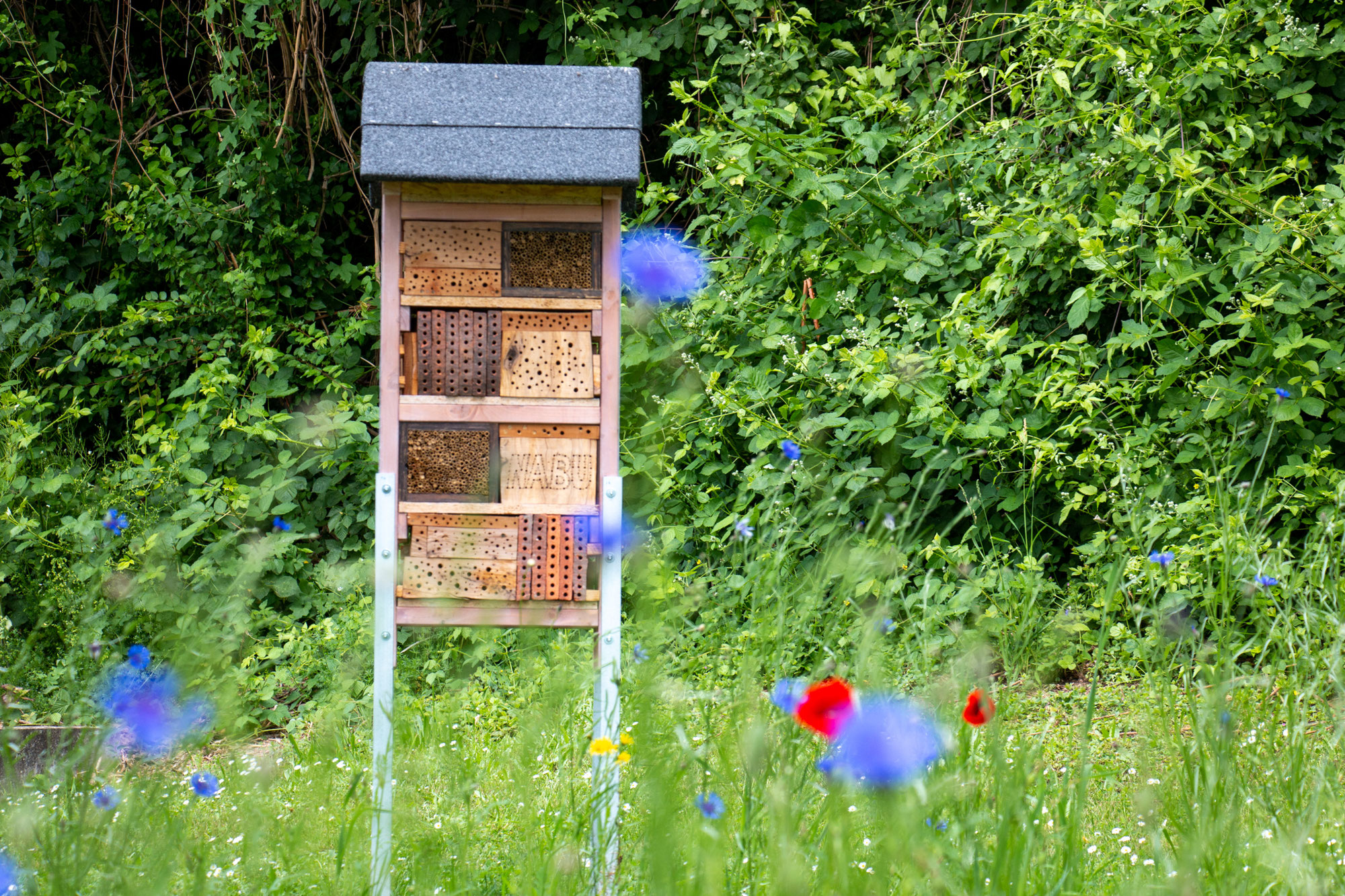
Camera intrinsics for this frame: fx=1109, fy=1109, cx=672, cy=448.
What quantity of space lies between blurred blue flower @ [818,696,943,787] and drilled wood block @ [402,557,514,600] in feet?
3.77

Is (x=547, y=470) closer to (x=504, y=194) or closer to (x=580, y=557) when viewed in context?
(x=580, y=557)

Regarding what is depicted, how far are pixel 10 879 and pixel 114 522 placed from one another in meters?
2.93

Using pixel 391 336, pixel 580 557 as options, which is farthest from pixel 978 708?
pixel 391 336

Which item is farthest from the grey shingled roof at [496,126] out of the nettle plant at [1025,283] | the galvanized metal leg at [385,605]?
the nettle plant at [1025,283]

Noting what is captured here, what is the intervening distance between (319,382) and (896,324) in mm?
2413

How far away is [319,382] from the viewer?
4664mm

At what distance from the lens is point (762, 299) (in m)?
4.16

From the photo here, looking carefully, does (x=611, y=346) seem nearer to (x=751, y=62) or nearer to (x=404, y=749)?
(x=404, y=749)

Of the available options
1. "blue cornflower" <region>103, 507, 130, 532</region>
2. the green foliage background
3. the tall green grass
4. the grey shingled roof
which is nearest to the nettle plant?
the green foliage background

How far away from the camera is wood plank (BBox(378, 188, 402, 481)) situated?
6.68 ft

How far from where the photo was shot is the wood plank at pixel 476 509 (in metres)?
2.04

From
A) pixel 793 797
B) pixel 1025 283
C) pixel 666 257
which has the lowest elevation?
pixel 793 797

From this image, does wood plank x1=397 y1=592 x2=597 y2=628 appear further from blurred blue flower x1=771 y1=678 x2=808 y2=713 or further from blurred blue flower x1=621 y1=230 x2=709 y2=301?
blurred blue flower x1=621 y1=230 x2=709 y2=301

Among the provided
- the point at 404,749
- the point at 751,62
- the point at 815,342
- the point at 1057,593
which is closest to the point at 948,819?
the point at 404,749
